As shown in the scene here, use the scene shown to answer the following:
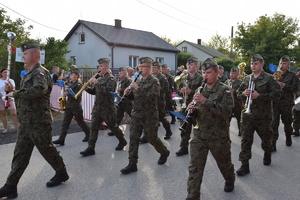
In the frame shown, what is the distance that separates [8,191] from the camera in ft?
12.7

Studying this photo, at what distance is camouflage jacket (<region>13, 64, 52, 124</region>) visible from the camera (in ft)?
12.4

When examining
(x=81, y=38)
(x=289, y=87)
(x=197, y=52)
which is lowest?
(x=289, y=87)

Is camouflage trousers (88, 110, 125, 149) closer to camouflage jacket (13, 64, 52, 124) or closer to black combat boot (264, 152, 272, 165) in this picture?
camouflage jacket (13, 64, 52, 124)

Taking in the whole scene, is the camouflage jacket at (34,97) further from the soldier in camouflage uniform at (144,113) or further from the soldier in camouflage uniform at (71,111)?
the soldier in camouflage uniform at (71,111)

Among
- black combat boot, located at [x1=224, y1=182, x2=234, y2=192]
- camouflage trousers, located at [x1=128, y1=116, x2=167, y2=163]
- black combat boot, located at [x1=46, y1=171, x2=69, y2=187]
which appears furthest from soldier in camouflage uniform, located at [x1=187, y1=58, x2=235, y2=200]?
black combat boot, located at [x1=46, y1=171, x2=69, y2=187]

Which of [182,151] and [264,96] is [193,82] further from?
[264,96]

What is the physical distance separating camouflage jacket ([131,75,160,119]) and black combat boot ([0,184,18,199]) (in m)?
2.23

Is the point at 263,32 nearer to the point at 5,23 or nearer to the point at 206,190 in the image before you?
the point at 5,23

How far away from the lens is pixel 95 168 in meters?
5.19

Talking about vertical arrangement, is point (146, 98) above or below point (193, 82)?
below

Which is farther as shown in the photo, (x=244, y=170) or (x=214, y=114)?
(x=244, y=170)

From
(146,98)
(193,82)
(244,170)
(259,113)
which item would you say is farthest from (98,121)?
(259,113)

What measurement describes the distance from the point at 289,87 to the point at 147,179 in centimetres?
426

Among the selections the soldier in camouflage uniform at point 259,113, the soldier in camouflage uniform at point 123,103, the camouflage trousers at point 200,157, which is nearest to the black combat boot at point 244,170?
the soldier in camouflage uniform at point 259,113
